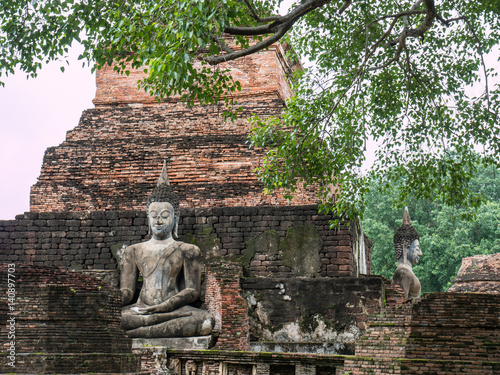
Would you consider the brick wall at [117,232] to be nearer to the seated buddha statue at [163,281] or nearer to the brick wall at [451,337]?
the seated buddha statue at [163,281]

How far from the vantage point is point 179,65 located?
297 inches

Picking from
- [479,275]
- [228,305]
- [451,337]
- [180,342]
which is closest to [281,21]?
[451,337]

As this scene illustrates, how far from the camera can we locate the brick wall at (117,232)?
11.5 meters

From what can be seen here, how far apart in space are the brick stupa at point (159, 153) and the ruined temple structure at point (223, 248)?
0.07ft

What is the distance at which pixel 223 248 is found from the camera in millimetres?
11672

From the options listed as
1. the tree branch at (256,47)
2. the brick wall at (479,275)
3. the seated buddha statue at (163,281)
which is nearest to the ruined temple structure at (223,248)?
the seated buddha statue at (163,281)

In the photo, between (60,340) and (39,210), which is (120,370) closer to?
(60,340)

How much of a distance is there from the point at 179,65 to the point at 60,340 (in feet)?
10.5

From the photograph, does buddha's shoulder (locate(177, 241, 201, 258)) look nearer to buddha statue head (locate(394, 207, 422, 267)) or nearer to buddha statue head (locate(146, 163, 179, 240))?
buddha statue head (locate(146, 163, 179, 240))

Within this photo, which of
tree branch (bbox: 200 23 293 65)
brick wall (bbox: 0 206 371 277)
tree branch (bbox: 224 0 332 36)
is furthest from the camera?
brick wall (bbox: 0 206 371 277)

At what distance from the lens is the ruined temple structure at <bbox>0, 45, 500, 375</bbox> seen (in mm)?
6387

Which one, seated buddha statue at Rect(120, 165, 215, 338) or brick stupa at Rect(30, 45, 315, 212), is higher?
brick stupa at Rect(30, 45, 315, 212)

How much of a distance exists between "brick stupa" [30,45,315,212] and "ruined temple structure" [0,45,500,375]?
2 centimetres

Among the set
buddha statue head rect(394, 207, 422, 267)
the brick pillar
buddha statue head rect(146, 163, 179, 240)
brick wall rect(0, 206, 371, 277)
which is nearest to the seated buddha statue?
buddha statue head rect(146, 163, 179, 240)
